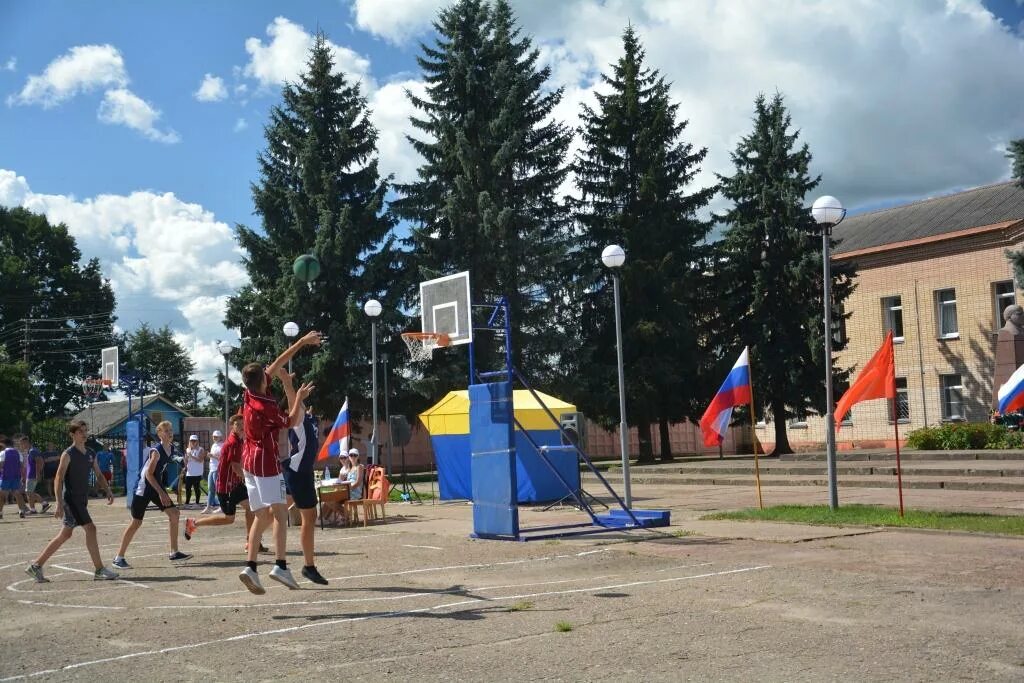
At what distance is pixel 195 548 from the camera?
48.1 feet

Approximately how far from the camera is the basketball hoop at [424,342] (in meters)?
16.3

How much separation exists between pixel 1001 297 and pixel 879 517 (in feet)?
97.5

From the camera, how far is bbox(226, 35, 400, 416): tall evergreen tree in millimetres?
35219

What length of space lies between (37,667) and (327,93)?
3259 centimetres

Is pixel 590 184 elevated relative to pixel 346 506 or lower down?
elevated

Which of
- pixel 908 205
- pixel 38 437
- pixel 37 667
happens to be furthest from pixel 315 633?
pixel 908 205

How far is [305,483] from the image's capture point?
1006cm

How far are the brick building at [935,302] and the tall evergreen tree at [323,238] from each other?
18.9 m

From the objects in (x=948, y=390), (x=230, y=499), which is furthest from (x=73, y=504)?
(x=948, y=390)

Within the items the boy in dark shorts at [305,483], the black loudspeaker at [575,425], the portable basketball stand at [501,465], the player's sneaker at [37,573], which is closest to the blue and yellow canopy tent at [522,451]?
the black loudspeaker at [575,425]

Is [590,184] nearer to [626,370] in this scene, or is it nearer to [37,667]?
[626,370]

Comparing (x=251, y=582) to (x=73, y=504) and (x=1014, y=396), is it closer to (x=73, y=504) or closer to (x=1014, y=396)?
(x=73, y=504)

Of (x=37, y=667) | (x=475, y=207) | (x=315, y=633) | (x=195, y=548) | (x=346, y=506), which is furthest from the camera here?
(x=475, y=207)

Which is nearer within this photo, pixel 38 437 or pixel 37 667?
pixel 37 667
